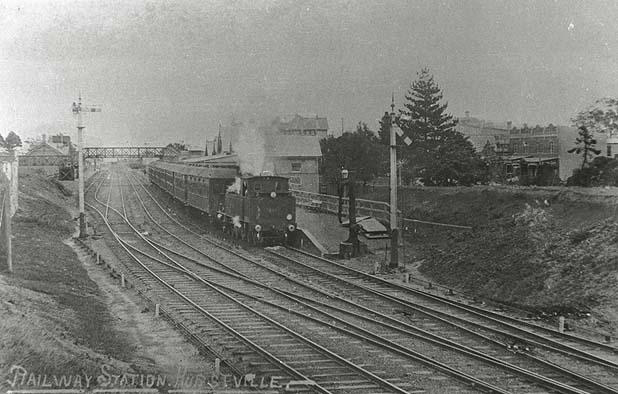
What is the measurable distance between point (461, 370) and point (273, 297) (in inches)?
300

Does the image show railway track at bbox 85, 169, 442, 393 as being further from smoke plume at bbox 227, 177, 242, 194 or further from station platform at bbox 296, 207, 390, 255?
smoke plume at bbox 227, 177, 242, 194

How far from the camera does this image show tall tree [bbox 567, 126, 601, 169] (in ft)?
95.6

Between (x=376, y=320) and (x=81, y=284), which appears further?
(x=81, y=284)

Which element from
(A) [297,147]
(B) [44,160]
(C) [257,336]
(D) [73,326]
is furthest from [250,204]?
(B) [44,160]

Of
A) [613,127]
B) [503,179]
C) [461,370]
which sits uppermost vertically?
[613,127]

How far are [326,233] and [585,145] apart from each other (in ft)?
43.6

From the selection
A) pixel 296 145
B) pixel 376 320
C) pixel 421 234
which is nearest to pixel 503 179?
pixel 421 234

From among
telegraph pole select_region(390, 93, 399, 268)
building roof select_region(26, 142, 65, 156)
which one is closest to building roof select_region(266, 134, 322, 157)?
telegraph pole select_region(390, 93, 399, 268)

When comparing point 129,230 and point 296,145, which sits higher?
point 296,145

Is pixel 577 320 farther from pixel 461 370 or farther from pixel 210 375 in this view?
pixel 210 375

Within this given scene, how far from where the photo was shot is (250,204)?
27141 millimetres

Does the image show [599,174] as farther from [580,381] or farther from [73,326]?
[73,326]

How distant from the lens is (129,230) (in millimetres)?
34969

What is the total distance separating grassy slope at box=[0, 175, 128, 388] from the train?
770 centimetres
